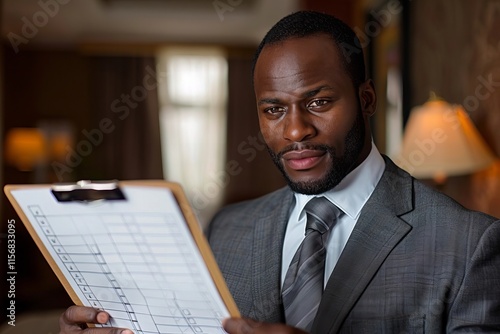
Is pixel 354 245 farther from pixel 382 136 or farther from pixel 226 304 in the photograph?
pixel 382 136

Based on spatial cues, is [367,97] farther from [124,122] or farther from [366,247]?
[124,122]

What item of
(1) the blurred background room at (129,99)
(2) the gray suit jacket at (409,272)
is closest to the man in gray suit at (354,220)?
(2) the gray suit jacket at (409,272)

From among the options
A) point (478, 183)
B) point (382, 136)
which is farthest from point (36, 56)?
point (478, 183)

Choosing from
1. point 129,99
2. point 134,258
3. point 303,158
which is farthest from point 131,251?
point 129,99

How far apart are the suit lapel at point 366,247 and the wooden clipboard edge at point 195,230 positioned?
0.25 metres

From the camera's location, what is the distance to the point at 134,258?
2.72ft

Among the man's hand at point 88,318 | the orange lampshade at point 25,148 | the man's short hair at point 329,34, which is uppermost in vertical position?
the man's short hair at point 329,34

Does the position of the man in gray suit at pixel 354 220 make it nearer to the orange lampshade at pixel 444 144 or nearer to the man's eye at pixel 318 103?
the man's eye at pixel 318 103

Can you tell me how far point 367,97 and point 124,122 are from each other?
5.97 m

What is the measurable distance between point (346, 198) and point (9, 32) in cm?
549

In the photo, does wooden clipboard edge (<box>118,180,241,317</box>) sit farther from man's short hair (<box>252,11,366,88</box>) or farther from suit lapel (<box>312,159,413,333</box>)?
man's short hair (<box>252,11,366,88</box>)

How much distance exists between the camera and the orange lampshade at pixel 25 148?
634cm

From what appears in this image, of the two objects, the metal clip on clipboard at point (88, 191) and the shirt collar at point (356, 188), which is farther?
the shirt collar at point (356, 188)

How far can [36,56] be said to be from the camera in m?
6.68
